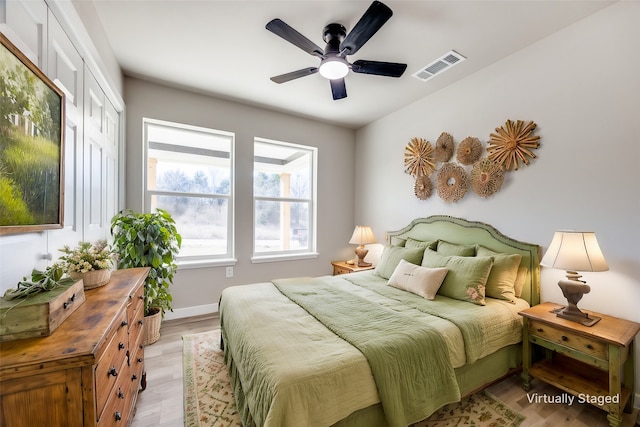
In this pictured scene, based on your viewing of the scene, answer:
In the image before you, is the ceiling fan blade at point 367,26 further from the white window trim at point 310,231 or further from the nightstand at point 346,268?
the nightstand at point 346,268

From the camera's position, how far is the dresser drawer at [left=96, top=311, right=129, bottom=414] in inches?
38.8

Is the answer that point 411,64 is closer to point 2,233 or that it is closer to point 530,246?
point 530,246

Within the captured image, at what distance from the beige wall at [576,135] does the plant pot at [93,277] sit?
10.4 ft

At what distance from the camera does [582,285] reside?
187 cm

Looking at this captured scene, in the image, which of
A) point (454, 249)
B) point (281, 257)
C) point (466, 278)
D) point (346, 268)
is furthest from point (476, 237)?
point (281, 257)

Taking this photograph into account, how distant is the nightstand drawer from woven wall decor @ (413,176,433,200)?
167cm

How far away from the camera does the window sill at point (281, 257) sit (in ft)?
12.3

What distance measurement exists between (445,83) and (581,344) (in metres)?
2.68

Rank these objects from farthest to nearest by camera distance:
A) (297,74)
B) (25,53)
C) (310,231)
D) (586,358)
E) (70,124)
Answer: (310,231)
(297,74)
(586,358)
(70,124)
(25,53)

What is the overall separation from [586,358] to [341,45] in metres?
2.73

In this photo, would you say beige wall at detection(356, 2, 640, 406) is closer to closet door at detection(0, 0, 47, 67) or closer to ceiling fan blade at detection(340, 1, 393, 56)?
ceiling fan blade at detection(340, 1, 393, 56)

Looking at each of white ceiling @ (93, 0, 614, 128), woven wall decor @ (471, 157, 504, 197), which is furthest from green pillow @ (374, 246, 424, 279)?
white ceiling @ (93, 0, 614, 128)

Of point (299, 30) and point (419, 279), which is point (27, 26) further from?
point (419, 279)

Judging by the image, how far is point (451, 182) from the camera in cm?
303
